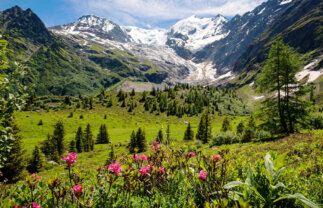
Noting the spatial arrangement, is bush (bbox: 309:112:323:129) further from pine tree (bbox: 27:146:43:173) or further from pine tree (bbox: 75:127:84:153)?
pine tree (bbox: 75:127:84:153)

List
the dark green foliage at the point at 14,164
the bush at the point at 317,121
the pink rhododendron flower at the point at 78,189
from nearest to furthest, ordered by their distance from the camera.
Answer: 1. the pink rhododendron flower at the point at 78,189
2. the dark green foliage at the point at 14,164
3. the bush at the point at 317,121

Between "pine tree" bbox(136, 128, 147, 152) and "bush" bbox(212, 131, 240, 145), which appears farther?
"pine tree" bbox(136, 128, 147, 152)

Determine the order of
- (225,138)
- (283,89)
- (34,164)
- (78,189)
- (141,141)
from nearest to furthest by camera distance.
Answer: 1. (78,189)
2. (283,89)
3. (34,164)
4. (225,138)
5. (141,141)

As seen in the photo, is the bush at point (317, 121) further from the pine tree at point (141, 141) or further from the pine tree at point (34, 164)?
the pine tree at point (34, 164)

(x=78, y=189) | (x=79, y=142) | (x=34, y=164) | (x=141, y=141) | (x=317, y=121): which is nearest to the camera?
(x=78, y=189)

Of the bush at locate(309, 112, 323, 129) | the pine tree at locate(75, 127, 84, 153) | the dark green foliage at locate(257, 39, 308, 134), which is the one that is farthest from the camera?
the pine tree at locate(75, 127, 84, 153)

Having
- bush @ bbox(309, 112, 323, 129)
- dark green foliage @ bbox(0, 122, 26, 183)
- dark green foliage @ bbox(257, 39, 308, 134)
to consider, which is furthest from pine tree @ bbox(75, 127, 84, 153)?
bush @ bbox(309, 112, 323, 129)

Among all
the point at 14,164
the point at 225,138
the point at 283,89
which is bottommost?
the point at 14,164

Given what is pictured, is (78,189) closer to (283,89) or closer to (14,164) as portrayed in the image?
(283,89)

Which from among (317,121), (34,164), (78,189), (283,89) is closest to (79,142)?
(34,164)

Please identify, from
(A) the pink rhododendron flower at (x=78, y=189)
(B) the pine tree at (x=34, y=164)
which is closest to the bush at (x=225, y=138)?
(A) the pink rhododendron flower at (x=78, y=189)

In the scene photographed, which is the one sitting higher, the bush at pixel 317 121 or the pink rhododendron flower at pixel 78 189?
the pink rhododendron flower at pixel 78 189

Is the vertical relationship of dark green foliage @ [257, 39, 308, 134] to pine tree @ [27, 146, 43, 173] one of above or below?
above

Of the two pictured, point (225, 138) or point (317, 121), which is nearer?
point (317, 121)
